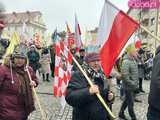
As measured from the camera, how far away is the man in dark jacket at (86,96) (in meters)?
5.45

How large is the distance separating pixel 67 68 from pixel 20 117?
251 centimetres

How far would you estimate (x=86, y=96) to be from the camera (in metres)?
5.42

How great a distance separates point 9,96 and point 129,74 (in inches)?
188

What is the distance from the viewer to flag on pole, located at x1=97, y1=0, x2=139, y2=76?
5.93m

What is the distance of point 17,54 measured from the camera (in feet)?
20.3

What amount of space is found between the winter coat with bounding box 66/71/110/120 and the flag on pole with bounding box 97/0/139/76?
0.48 metres

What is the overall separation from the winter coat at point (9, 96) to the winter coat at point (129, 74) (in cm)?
450

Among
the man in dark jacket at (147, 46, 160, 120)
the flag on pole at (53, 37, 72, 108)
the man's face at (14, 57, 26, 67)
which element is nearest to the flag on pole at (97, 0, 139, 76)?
the man's face at (14, 57, 26, 67)

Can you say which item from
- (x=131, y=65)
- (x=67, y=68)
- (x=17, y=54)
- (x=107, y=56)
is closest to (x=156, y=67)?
(x=107, y=56)

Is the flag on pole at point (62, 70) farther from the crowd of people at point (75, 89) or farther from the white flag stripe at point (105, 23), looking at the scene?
the white flag stripe at point (105, 23)

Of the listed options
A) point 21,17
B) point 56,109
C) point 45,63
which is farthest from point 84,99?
point 21,17

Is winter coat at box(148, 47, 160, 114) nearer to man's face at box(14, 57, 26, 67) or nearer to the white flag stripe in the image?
the white flag stripe

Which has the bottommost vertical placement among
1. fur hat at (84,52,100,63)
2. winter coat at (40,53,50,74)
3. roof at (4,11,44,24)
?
winter coat at (40,53,50,74)

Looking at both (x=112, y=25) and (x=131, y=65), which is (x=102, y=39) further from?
(x=131, y=65)
